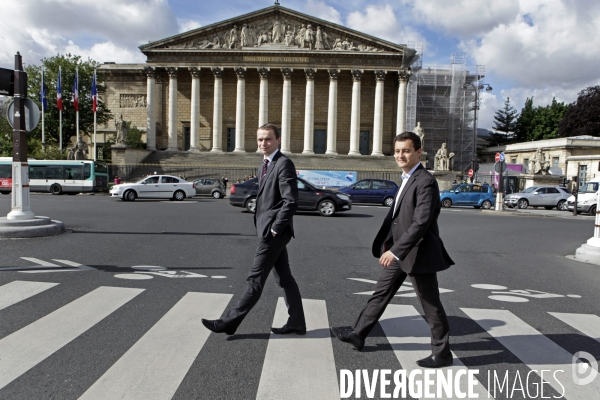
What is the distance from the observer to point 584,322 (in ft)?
17.1

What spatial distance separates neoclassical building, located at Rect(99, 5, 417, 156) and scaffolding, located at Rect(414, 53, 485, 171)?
192 inches

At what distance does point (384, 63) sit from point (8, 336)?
45.3 m

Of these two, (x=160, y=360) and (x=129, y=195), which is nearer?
(x=160, y=360)

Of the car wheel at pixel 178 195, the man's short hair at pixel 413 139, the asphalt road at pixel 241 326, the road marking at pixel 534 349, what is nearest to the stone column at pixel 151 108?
the car wheel at pixel 178 195

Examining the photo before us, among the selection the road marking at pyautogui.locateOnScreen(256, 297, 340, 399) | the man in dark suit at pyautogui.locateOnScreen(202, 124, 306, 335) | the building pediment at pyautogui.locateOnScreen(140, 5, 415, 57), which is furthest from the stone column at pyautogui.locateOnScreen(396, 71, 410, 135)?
the road marking at pyautogui.locateOnScreen(256, 297, 340, 399)

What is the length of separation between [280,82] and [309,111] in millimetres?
5406

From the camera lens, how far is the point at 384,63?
45.8 m

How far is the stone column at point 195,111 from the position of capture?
46.0m

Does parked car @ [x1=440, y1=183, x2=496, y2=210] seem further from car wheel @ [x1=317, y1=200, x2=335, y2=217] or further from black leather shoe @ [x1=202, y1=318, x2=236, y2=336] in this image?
black leather shoe @ [x1=202, y1=318, x2=236, y2=336]

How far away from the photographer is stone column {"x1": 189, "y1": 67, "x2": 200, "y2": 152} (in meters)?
46.0

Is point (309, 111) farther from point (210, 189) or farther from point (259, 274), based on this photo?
point (259, 274)

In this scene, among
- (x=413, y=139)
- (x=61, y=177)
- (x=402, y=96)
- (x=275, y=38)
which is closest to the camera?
(x=413, y=139)

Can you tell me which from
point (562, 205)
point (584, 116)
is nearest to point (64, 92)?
point (562, 205)

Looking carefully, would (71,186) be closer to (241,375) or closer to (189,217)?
(189,217)
